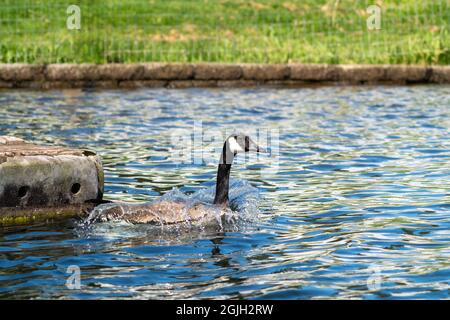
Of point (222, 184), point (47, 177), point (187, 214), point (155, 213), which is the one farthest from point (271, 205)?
point (47, 177)

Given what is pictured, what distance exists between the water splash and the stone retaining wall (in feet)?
31.5

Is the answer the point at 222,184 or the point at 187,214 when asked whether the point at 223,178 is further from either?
the point at 187,214

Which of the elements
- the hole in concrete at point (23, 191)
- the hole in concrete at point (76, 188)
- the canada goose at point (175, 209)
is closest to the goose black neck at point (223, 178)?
the canada goose at point (175, 209)

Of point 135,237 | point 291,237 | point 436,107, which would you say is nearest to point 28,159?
point 135,237

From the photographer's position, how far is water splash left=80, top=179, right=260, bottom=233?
811cm

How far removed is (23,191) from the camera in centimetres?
814

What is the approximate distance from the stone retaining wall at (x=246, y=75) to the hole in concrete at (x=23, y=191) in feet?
34.4

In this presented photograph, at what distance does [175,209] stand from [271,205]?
3.72 ft

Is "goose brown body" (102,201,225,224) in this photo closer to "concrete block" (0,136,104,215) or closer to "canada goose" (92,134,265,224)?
"canada goose" (92,134,265,224)

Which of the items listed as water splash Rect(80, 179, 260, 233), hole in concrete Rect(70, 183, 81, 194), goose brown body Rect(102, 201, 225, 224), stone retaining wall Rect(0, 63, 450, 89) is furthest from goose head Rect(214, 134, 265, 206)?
stone retaining wall Rect(0, 63, 450, 89)
